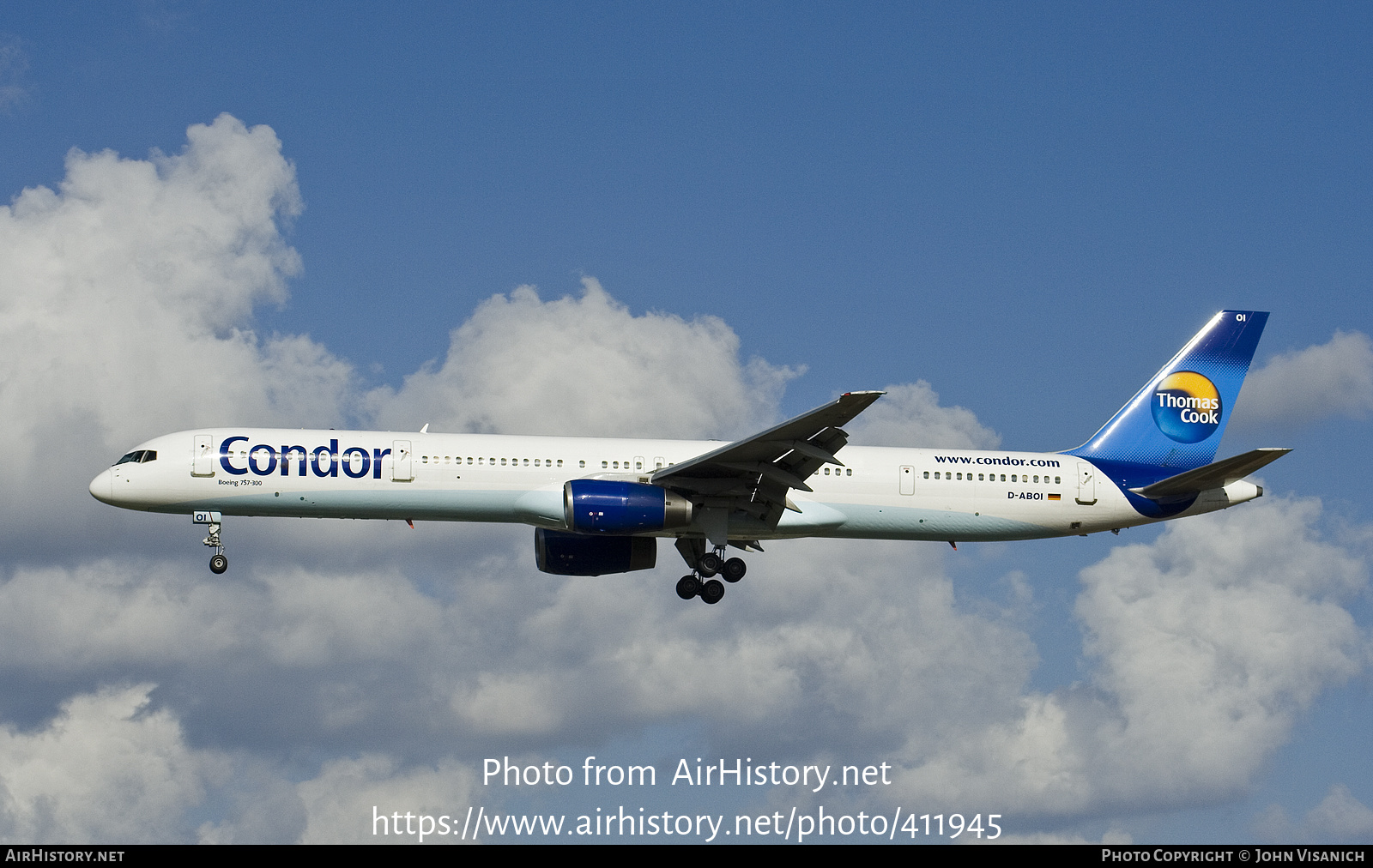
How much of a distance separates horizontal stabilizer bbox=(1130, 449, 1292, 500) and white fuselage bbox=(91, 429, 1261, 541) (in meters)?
5.68

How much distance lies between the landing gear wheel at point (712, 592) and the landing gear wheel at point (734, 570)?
1.18 feet

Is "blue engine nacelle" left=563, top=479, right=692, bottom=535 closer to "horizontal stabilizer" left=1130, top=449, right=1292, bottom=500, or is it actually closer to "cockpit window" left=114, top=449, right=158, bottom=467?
"cockpit window" left=114, top=449, right=158, bottom=467

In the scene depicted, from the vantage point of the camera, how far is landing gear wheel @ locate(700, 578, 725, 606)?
47.2 meters

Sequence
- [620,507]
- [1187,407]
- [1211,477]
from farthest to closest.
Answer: [1187,407] → [1211,477] → [620,507]

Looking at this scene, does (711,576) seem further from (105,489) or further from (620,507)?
(105,489)

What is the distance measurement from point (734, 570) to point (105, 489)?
18.8 metres

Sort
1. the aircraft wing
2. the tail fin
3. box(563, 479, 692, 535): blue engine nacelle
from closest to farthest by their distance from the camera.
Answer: the aircraft wing
box(563, 479, 692, 535): blue engine nacelle
the tail fin

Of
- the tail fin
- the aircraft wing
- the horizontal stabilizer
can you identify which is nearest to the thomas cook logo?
the tail fin

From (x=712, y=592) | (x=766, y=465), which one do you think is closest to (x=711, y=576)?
(x=712, y=592)

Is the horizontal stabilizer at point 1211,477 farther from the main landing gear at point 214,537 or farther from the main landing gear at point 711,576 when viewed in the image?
the main landing gear at point 214,537

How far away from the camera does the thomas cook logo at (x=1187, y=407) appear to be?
5125 cm

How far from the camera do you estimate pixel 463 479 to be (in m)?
43.7

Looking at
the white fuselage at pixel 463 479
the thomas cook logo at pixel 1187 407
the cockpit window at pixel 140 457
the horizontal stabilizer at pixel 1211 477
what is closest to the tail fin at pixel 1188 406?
the thomas cook logo at pixel 1187 407
